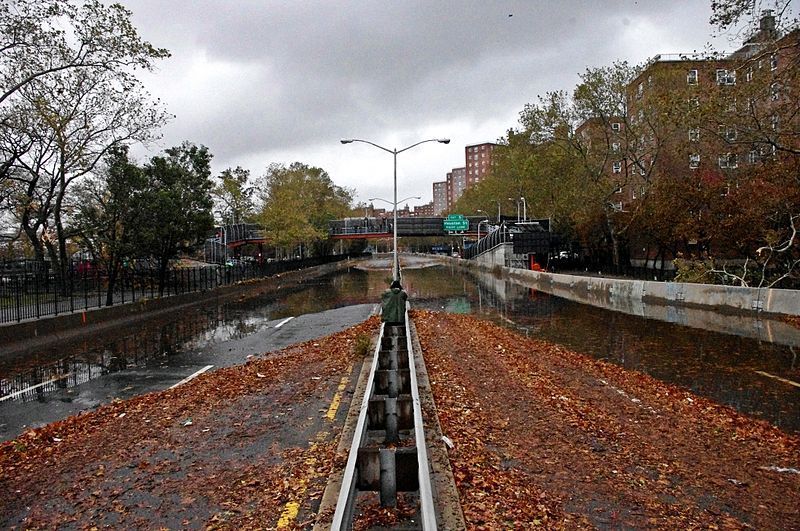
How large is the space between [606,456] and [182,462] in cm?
497

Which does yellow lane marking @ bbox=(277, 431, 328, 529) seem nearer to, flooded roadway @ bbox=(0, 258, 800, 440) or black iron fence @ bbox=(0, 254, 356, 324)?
flooded roadway @ bbox=(0, 258, 800, 440)

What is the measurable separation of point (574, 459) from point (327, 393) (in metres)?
4.47

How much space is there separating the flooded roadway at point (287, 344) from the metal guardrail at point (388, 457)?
555 centimetres

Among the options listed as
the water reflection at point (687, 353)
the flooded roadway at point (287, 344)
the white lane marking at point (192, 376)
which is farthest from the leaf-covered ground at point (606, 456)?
the white lane marking at point (192, 376)

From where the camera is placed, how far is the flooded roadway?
9.73 meters

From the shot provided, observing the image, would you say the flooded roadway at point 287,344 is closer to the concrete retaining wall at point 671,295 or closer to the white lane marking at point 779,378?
the white lane marking at point 779,378

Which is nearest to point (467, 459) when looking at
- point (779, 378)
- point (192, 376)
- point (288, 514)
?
point (288, 514)

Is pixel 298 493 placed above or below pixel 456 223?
below

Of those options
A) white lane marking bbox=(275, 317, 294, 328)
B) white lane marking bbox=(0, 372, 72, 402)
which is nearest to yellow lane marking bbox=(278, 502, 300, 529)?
white lane marking bbox=(0, 372, 72, 402)

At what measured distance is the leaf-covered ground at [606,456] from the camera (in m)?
4.91

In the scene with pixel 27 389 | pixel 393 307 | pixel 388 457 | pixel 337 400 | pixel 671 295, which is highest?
pixel 393 307

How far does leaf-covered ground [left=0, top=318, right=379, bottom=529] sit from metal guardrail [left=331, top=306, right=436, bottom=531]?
61cm

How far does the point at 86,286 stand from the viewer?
23641 millimetres

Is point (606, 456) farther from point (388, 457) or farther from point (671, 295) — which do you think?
point (671, 295)
